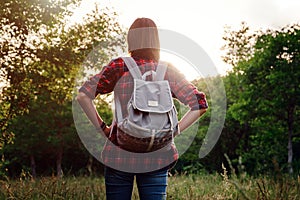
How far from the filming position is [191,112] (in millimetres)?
2922

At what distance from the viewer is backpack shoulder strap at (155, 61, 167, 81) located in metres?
2.67

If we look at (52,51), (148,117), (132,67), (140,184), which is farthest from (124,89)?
(52,51)

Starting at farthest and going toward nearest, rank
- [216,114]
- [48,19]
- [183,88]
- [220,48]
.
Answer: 1. [220,48]
2. [216,114]
3. [48,19]
4. [183,88]

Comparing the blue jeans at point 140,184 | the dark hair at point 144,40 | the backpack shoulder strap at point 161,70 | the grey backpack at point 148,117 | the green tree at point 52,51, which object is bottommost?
the blue jeans at point 140,184

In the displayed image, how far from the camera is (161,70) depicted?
2.71m

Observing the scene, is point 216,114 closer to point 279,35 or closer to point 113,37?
point 279,35

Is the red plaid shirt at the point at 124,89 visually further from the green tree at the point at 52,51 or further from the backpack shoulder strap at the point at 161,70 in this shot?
the green tree at the point at 52,51

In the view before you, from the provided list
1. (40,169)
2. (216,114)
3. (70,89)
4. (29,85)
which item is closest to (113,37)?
(70,89)

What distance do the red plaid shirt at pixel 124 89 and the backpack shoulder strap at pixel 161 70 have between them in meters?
0.03

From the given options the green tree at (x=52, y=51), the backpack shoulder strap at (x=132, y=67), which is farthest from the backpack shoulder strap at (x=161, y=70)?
the green tree at (x=52, y=51)

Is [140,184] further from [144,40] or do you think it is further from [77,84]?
[77,84]

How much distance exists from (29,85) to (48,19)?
1.66 metres

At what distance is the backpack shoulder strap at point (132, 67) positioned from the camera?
2.67 m

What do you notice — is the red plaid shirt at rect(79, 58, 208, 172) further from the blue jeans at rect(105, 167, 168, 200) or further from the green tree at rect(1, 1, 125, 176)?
the green tree at rect(1, 1, 125, 176)
